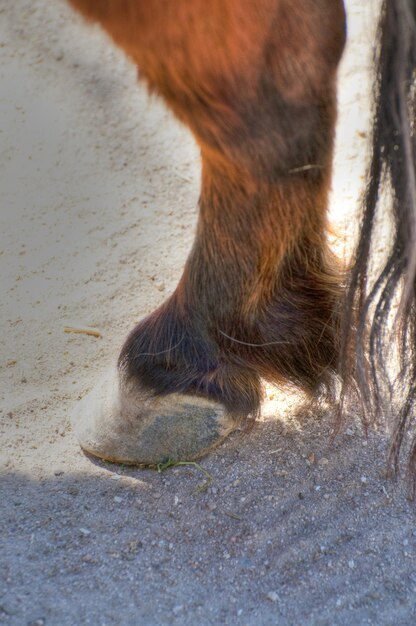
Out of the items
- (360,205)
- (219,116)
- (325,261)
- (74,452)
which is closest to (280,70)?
(219,116)

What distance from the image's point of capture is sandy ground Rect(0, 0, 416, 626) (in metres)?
1.11

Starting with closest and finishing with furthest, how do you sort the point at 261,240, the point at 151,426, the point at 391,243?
the point at 391,243, the point at 261,240, the point at 151,426

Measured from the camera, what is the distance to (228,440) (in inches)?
54.0

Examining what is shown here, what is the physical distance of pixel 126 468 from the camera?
1351 millimetres

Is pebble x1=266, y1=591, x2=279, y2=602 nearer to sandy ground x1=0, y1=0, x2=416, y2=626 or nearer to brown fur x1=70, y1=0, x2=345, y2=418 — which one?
sandy ground x1=0, y1=0, x2=416, y2=626

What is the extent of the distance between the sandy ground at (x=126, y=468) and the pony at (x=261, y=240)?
0.10m

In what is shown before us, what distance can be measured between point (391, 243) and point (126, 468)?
2.02 feet

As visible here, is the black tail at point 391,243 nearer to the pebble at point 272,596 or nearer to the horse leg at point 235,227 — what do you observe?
the horse leg at point 235,227

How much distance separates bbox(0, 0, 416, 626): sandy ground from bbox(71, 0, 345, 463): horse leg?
0.09m

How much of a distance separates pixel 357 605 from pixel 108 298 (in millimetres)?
831

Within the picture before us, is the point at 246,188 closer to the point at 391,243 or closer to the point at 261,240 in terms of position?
the point at 261,240

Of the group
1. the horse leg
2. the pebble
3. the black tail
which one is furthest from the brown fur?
the pebble

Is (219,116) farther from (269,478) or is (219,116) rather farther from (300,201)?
(269,478)

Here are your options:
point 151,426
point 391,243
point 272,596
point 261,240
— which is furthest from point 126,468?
point 391,243
